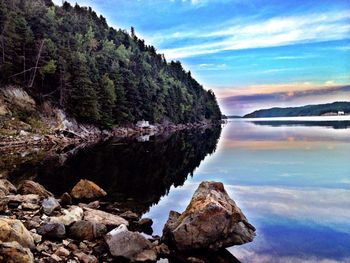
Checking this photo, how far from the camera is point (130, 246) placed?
1174 cm

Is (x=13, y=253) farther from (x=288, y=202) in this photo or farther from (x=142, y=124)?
(x=142, y=124)

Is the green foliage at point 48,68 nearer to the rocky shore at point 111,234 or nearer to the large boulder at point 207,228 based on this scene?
the rocky shore at point 111,234

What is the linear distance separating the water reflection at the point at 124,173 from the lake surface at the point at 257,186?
0.05 meters

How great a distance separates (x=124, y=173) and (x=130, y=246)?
1760 cm

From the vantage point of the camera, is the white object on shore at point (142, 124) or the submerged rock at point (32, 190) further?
the white object on shore at point (142, 124)

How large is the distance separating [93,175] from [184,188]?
804 centimetres

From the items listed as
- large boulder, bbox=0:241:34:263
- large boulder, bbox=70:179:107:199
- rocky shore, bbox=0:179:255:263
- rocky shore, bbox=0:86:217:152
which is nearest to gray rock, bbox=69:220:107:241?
rocky shore, bbox=0:179:255:263

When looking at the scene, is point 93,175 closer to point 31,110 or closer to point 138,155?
point 138,155

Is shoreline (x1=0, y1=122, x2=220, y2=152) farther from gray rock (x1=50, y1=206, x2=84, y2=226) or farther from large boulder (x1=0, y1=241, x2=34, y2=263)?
large boulder (x1=0, y1=241, x2=34, y2=263)

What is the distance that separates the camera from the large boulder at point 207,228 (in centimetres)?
1241

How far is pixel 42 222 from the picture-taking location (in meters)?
12.9

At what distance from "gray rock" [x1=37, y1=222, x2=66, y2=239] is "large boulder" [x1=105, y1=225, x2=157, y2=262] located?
165 cm

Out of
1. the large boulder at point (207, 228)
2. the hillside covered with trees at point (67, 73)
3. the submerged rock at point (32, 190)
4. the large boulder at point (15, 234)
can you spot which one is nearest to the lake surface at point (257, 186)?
the large boulder at point (207, 228)

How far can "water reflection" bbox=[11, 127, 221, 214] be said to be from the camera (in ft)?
70.6
